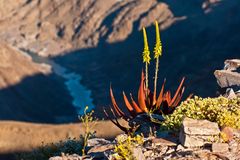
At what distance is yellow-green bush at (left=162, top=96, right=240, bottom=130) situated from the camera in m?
8.09

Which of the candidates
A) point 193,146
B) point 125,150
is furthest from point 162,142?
point 125,150

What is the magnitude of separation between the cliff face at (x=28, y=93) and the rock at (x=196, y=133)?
114 metres

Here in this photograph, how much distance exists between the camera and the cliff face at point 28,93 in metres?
137

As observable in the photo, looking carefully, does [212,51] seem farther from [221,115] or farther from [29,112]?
[221,115]

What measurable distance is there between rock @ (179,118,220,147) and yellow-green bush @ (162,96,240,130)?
0.34m

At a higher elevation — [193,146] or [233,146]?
[193,146]

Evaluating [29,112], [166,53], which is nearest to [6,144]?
[29,112]

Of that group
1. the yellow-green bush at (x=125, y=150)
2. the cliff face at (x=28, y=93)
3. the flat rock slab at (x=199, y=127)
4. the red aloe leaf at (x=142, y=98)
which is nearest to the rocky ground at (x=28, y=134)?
the red aloe leaf at (x=142, y=98)

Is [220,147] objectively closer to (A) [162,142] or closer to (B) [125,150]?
(A) [162,142]

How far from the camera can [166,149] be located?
306 inches

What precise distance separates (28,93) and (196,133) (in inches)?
6087

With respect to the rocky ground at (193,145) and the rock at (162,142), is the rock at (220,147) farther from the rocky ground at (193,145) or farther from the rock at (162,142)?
the rock at (162,142)

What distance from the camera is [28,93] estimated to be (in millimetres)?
160000

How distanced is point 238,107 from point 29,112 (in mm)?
133764
